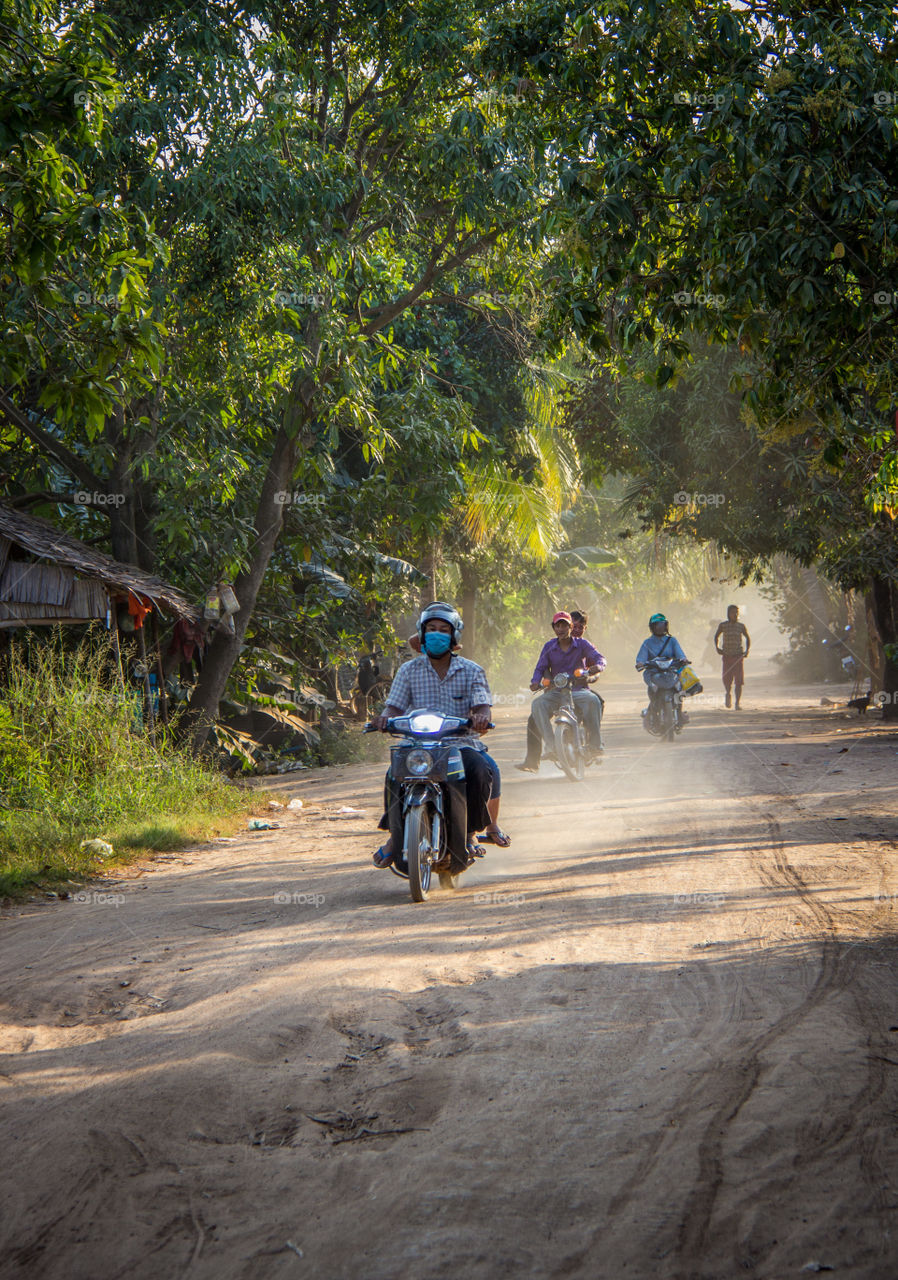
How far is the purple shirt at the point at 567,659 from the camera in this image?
12.3 metres

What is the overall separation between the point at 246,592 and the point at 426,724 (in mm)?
7919

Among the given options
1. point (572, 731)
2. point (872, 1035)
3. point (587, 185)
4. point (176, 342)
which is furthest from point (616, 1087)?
point (176, 342)

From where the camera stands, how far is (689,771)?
12.4m

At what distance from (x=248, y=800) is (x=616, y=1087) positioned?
8672 mm

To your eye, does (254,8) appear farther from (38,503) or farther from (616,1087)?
(616,1087)

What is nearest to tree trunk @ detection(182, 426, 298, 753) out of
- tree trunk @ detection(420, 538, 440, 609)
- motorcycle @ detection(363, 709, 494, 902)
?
motorcycle @ detection(363, 709, 494, 902)

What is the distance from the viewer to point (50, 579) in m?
10.9

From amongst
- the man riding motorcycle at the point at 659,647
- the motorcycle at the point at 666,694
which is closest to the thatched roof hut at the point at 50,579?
the man riding motorcycle at the point at 659,647

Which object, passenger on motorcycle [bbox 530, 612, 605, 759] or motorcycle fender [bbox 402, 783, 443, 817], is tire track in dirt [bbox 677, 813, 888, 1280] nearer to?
motorcycle fender [bbox 402, 783, 443, 817]

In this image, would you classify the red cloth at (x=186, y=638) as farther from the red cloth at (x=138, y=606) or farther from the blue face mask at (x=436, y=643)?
the blue face mask at (x=436, y=643)

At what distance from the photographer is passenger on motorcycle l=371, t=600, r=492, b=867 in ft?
22.7

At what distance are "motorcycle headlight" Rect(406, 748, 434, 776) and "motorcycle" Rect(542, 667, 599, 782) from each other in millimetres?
5631

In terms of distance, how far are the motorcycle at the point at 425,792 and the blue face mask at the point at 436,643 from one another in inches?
19.5

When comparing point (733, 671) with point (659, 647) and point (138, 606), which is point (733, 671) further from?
point (138, 606)
